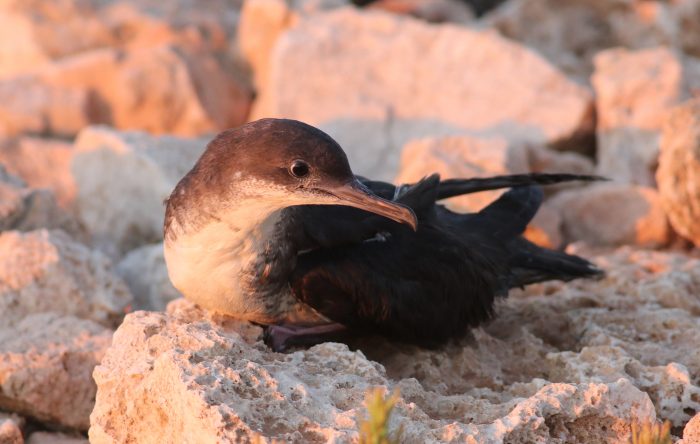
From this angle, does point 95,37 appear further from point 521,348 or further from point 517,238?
point 521,348

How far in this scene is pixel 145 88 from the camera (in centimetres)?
918

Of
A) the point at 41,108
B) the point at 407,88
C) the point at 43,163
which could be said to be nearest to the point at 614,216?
the point at 407,88

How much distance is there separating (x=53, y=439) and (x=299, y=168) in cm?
193

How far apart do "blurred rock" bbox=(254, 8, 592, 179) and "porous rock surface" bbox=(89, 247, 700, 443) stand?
142 inches

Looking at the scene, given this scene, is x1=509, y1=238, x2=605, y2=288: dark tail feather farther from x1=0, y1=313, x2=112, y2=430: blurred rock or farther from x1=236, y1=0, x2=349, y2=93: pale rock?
x1=236, y1=0, x2=349, y2=93: pale rock

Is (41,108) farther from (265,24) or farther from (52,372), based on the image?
(52,372)

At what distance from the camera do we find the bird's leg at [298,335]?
455cm

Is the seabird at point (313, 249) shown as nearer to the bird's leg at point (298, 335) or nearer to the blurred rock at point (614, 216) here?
the bird's leg at point (298, 335)

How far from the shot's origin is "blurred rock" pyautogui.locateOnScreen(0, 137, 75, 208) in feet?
28.0

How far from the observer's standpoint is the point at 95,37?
387 inches

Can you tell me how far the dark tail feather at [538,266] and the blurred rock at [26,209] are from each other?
112 inches

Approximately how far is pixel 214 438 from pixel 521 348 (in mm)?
2161

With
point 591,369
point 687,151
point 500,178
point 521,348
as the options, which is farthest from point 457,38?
point 591,369

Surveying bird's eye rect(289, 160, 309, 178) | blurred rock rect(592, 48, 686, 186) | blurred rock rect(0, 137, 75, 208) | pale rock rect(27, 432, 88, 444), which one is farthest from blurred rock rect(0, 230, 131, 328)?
blurred rock rect(592, 48, 686, 186)
